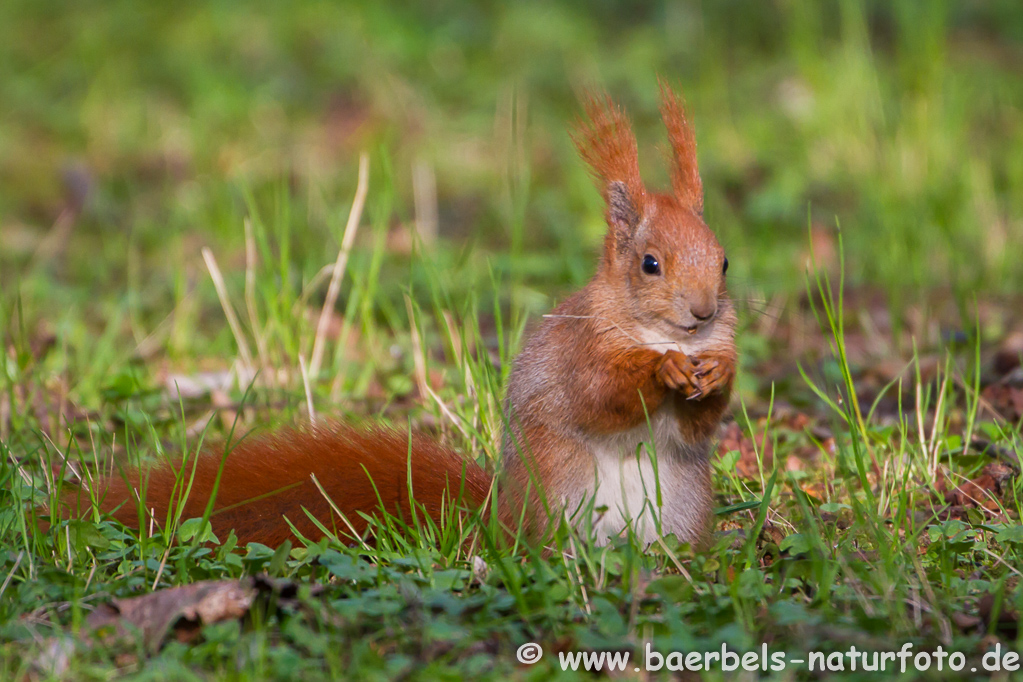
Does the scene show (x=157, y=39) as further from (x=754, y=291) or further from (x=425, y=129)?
(x=754, y=291)

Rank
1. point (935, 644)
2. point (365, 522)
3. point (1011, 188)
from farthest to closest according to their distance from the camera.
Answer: point (1011, 188) < point (365, 522) < point (935, 644)

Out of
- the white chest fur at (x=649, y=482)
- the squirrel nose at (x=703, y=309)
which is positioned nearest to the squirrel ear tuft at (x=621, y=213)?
the squirrel nose at (x=703, y=309)

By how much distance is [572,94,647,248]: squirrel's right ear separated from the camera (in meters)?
2.25

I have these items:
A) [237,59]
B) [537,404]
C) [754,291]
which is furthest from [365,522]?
[237,59]

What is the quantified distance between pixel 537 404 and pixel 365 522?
418 millimetres

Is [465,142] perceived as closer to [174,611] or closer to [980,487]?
[980,487]

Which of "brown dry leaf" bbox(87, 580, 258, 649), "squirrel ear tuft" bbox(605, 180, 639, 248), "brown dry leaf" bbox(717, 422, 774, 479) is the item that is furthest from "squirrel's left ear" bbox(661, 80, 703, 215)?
"brown dry leaf" bbox(87, 580, 258, 649)

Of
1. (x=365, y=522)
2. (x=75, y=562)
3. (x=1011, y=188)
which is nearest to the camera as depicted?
(x=75, y=562)

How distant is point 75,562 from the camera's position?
2062 millimetres

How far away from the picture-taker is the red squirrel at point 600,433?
2.15 metres

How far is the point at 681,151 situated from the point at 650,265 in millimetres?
274

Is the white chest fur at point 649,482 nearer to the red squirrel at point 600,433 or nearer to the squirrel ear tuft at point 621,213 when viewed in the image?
the red squirrel at point 600,433

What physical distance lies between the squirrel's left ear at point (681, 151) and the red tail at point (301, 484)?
2.38 ft

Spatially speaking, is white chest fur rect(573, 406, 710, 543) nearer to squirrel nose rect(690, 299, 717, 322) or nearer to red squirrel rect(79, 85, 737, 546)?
red squirrel rect(79, 85, 737, 546)
